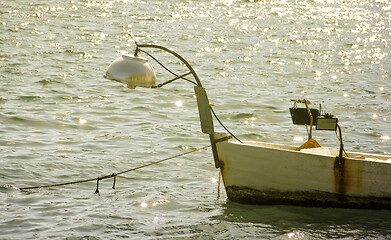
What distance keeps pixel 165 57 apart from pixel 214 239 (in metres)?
16.2

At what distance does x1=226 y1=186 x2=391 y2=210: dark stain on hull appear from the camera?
9586mm

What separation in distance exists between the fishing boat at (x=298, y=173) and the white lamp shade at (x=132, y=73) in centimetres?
125

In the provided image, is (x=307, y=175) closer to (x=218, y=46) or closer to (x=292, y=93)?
(x=292, y=93)

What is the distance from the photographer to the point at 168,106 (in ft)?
59.7

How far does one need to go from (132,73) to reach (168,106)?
10.3 m

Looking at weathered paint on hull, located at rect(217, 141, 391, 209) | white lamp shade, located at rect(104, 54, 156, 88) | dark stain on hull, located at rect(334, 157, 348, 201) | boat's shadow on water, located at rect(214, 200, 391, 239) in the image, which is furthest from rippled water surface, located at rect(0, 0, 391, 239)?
white lamp shade, located at rect(104, 54, 156, 88)

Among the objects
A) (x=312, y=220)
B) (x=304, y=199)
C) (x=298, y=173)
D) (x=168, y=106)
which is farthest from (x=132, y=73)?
(x=168, y=106)

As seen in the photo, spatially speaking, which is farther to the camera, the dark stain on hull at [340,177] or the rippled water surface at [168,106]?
the rippled water surface at [168,106]

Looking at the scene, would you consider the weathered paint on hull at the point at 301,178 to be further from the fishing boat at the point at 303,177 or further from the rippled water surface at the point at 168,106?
the rippled water surface at the point at 168,106

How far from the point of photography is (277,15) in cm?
3550

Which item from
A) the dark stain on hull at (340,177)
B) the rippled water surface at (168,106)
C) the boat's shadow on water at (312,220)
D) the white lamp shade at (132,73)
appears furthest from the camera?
the rippled water surface at (168,106)

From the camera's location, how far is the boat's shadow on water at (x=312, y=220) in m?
9.16

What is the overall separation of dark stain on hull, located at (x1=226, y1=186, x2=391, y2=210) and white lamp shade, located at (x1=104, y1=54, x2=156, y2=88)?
2851 mm

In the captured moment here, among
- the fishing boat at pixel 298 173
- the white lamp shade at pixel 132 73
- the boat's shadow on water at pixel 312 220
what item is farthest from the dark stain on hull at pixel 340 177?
the white lamp shade at pixel 132 73
